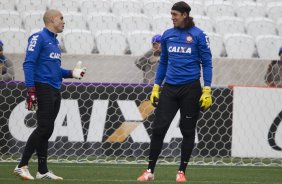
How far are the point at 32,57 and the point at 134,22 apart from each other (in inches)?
250

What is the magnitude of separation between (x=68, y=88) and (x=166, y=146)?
171 centimetres

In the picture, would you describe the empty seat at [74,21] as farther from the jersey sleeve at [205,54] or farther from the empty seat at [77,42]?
the jersey sleeve at [205,54]

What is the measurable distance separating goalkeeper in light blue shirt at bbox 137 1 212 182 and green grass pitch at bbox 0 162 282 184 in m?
0.44

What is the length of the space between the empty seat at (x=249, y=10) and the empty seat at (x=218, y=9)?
0.72 feet

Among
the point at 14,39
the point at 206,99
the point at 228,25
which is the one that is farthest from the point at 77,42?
the point at 206,99

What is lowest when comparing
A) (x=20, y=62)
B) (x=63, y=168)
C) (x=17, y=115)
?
(x=63, y=168)

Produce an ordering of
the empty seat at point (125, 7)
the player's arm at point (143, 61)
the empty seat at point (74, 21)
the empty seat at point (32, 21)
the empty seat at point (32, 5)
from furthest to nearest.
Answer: the empty seat at point (125, 7)
the empty seat at point (32, 5)
the empty seat at point (74, 21)
the empty seat at point (32, 21)
the player's arm at point (143, 61)

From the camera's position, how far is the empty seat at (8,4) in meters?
13.7

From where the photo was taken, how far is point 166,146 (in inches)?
452

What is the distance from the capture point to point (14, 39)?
12289 millimetres

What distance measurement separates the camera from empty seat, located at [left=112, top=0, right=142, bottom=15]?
47.6 feet

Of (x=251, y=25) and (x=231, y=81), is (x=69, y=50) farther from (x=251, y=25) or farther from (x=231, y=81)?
(x=251, y=25)

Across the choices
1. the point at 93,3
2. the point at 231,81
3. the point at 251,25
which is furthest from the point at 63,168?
the point at 251,25

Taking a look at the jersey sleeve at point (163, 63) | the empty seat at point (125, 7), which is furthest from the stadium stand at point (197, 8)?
the jersey sleeve at point (163, 63)
